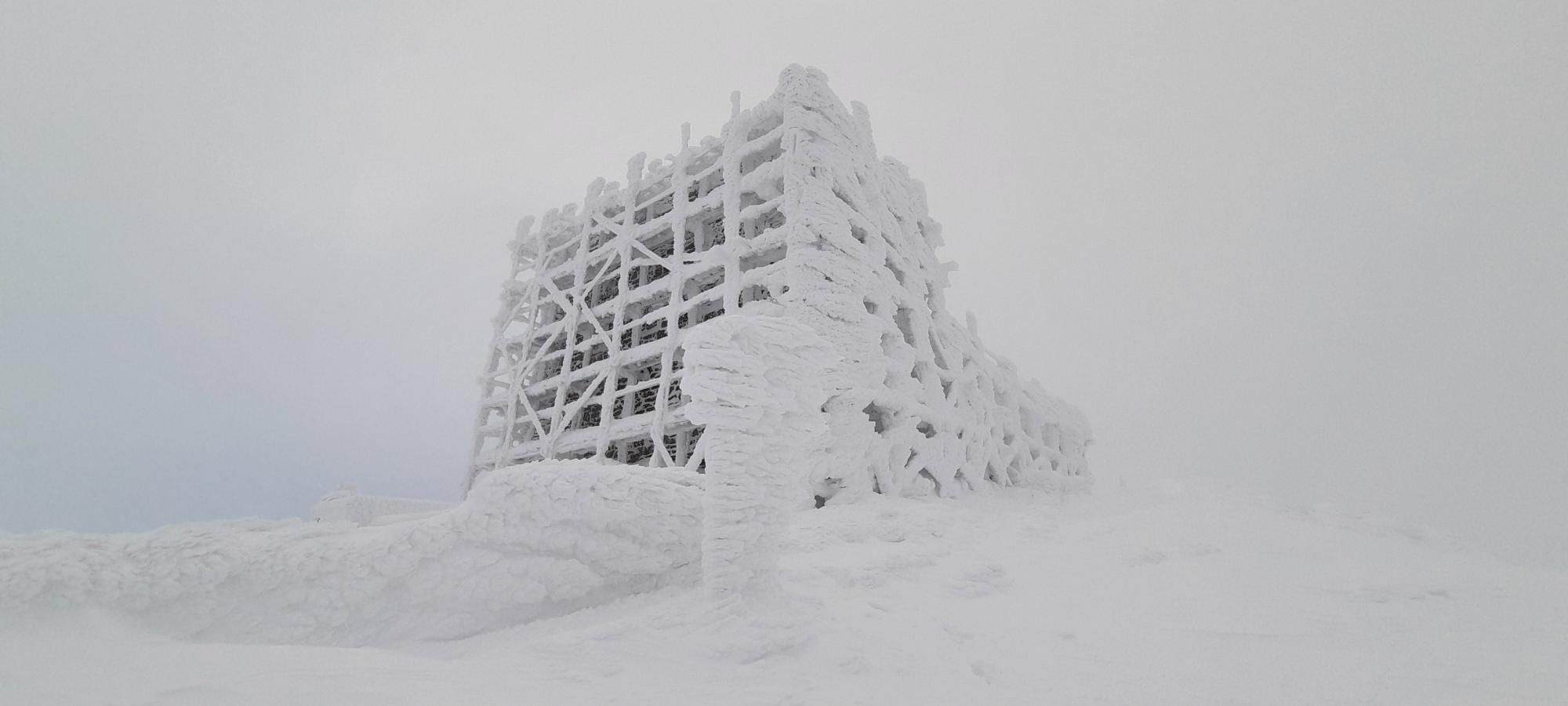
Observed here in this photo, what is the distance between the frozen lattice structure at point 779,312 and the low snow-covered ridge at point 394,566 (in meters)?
6.59

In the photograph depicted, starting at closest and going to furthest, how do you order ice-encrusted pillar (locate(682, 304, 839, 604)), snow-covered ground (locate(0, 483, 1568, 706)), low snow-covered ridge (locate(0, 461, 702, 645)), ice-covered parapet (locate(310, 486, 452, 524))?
snow-covered ground (locate(0, 483, 1568, 706)), low snow-covered ridge (locate(0, 461, 702, 645)), ice-encrusted pillar (locate(682, 304, 839, 604)), ice-covered parapet (locate(310, 486, 452, 524))

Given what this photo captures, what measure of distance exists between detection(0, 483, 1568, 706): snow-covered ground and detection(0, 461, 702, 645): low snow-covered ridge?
0.73 ft

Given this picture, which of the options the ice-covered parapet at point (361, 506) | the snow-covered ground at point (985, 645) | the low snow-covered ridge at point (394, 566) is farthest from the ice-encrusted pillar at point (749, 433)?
the ice-covered parapet at point (361, 506)

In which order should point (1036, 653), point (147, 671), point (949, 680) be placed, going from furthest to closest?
point (1036, 653) < point (949, 680) < point (147, 671)

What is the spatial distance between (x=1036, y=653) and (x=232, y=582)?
655cm

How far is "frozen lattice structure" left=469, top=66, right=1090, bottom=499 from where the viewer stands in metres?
15.3

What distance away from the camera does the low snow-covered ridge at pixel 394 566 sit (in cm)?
485

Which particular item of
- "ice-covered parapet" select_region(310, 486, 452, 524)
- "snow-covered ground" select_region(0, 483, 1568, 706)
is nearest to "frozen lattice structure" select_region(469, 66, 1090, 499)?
"ice-covered parapet" select_region(310, 486, 452, 524)

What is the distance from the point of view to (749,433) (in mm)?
6277

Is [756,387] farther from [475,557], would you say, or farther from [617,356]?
[617,356]

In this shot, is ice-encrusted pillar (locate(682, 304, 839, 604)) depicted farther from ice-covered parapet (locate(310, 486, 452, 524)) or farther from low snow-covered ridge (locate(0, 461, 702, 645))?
ice-covered parapet (locate(310, 486, 452, 524))

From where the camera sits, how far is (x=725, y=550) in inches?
232

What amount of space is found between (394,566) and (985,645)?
516 cm

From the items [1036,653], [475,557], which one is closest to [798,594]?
[1036,653]
